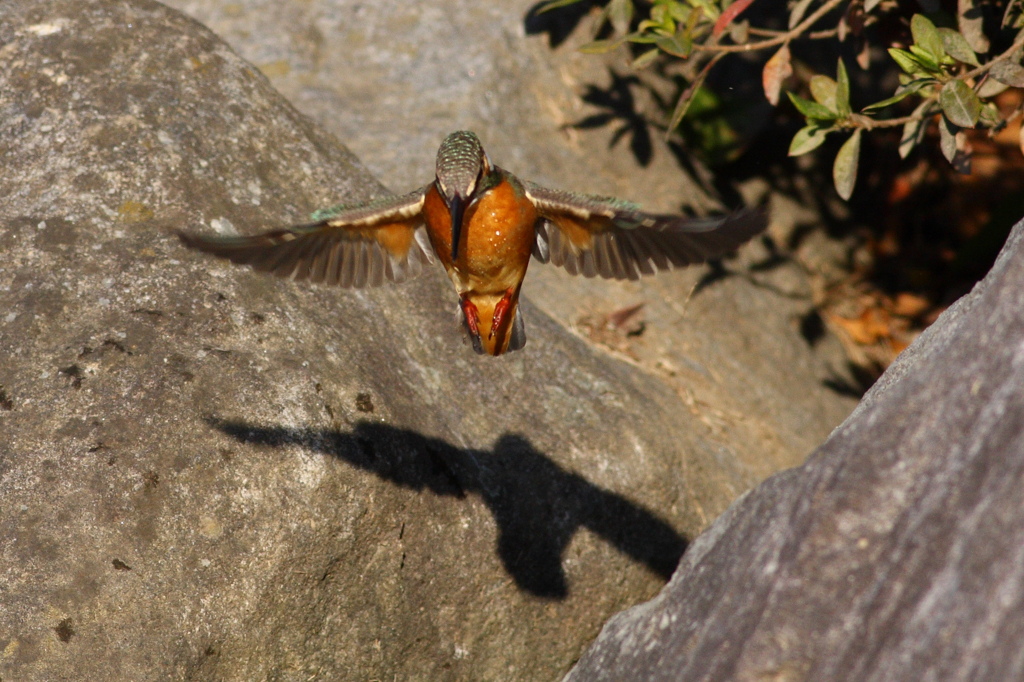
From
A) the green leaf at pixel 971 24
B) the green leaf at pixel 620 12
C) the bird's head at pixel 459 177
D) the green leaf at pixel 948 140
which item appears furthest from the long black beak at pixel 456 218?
the green leaf at pixel 971 24

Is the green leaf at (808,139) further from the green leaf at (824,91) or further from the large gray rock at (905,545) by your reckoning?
the large gray rock at (905,545)

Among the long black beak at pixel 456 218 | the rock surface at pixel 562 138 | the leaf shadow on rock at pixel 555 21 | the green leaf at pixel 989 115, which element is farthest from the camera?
the leaf shadow on rock at pixel 555 21

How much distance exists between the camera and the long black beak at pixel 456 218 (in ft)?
10.6

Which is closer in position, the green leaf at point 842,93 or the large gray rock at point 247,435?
the large gray rock at point 247,435

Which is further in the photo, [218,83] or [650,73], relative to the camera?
[650,73]

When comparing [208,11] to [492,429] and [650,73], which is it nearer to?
[650,73]

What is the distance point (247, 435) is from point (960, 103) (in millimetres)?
3017

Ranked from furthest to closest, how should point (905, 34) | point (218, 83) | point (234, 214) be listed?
point (905, 34) < point (218, 83) < point (234, 214)

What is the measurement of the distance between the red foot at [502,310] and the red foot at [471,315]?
68mm

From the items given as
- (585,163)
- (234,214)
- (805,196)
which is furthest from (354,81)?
(805,196)

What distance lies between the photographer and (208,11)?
6168 millimetres

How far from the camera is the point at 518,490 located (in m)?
3.95

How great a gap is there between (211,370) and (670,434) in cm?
223

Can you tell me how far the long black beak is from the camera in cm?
324
